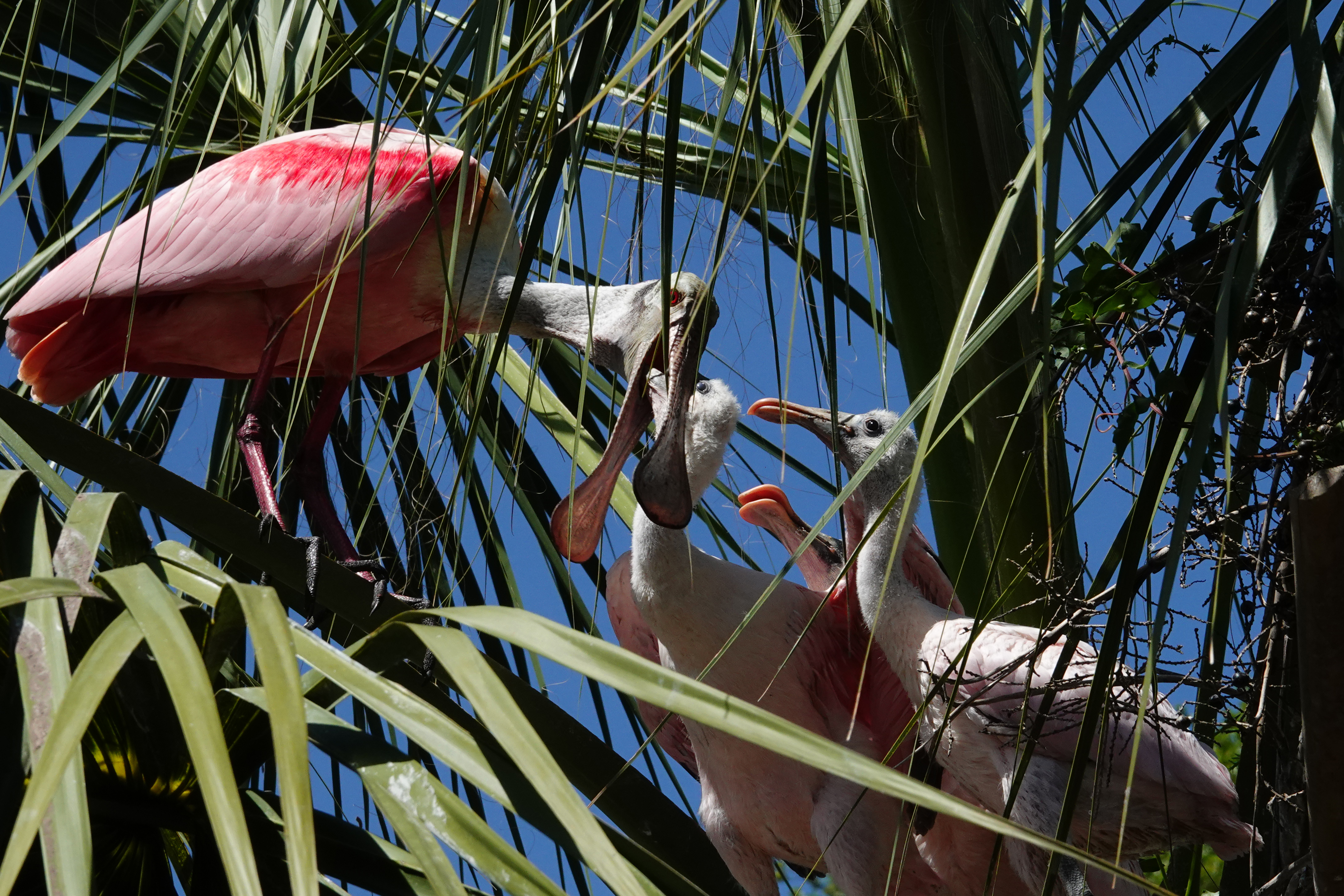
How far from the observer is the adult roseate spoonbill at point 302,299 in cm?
353

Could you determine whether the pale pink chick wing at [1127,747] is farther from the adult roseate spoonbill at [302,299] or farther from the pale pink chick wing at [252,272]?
the pale pink chick wing at [252,272]

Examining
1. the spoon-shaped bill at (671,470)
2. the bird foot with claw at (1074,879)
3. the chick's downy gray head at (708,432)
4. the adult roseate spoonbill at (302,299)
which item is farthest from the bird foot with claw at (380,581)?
the bird foot with claw at (1074,879)

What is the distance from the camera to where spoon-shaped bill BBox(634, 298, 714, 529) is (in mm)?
3238

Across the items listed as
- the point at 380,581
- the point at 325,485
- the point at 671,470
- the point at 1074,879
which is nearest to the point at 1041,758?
the point at 1074,879

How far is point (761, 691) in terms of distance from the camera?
11.6ft

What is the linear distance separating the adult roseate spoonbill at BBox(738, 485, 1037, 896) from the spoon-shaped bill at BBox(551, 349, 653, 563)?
1.02 ft

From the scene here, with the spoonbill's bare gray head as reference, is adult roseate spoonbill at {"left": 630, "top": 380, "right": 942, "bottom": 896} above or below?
below

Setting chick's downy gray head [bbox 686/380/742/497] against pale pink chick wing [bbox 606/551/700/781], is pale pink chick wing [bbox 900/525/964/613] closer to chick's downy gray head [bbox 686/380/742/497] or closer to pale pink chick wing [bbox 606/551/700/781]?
chick's downy gray head [bbox 686/380/742/497]

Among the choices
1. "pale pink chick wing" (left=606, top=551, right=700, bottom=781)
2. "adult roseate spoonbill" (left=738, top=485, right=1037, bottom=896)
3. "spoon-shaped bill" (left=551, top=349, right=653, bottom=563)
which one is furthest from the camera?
"pale pink chick wing" (left=606, top=551, right=700, bottom=781)

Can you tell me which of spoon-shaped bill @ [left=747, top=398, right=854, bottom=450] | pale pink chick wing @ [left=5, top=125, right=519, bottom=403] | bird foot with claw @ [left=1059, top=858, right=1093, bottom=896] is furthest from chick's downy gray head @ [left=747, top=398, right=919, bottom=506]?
bird foot with claw @ [left=1059, top=858, right=1093, bottom=896]

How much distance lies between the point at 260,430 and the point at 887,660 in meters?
1.55

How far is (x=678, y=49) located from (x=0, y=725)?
828 mm

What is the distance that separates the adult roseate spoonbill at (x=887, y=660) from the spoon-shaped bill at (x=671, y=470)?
29 cm

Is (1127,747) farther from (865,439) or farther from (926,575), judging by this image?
(865,439)
